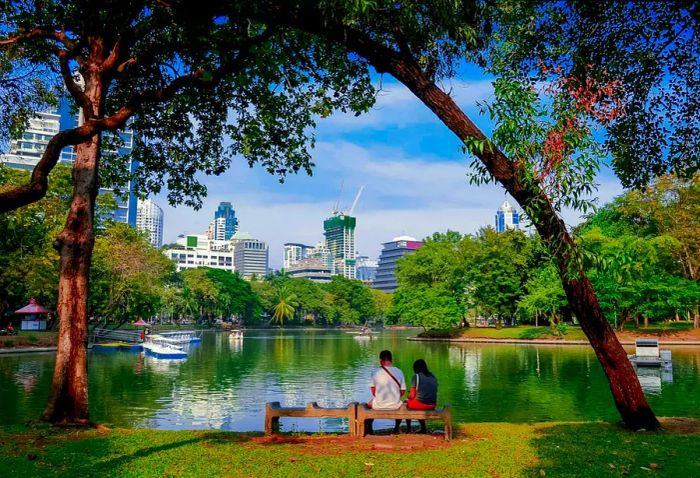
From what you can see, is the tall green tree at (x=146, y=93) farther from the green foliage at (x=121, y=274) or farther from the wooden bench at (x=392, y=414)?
the green foliage at (x=121, y=274)

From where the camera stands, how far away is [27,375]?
88.3 ft

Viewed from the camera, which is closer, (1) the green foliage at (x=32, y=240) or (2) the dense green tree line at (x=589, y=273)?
(1) the green foliage at (x=32, y=240)

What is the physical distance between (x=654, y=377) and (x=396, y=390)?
2099 centimetres

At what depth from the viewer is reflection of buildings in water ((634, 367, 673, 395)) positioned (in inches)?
870

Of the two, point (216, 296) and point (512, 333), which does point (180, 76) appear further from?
point (216, 296)

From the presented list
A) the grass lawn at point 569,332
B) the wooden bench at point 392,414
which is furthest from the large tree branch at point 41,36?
the grass lawn at point 569,332

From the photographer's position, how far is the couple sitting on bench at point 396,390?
9.80 meters

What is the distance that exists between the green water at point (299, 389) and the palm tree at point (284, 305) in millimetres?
84959

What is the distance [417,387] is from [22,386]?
19.4 m

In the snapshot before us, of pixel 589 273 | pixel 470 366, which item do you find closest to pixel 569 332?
pixel 589 273

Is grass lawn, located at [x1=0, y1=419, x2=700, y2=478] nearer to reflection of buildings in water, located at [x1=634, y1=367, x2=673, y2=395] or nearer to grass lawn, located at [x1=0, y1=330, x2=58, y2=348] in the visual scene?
reflection of buildings in water, located at [x1=634, y1=367, x2=673, y2=395]

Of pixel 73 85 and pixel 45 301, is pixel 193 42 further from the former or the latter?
pixel 45 301

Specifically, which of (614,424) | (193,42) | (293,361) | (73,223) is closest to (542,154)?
(614,424)

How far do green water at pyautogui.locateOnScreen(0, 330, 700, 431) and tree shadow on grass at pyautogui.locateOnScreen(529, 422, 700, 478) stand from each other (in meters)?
6.78
